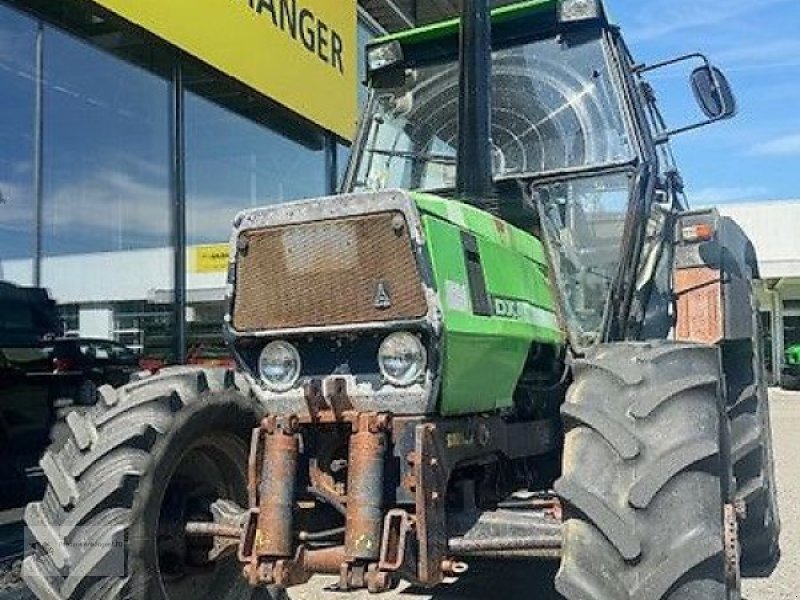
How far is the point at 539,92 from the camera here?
5.11 m

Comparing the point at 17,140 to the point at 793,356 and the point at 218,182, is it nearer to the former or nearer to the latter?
the point at 218,182

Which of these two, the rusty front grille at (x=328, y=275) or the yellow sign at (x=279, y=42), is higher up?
the yellow sign at (x=279, y=42)

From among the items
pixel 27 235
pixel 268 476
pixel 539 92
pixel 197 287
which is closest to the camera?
pixel 268 476

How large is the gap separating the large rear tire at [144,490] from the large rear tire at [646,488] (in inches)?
57.3

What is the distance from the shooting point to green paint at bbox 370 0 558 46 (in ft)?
16.8

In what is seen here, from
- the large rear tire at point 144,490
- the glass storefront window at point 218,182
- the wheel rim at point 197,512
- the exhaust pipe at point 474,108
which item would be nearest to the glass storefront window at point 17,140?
the glass storefront window at point 218,182

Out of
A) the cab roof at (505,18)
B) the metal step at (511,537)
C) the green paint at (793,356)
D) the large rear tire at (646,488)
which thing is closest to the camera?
the large rear tire at (646,488)

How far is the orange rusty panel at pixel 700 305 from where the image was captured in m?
5.18

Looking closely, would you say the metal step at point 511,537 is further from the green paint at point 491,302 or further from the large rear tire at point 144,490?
the large rear tire at point 144,490

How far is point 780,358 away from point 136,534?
1146 inches

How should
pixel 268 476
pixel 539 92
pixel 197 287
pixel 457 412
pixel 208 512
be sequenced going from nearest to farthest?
pixel 268 476 < pixel 457 412 < pixel 208 512 < pixel 539 92 < pixel 197 287

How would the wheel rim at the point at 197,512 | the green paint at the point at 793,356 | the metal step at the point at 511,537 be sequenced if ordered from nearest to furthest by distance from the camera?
the metal step at the point at 511,537 → the wheel rim at the point at 197,512 → the green paint at the point at 793,356

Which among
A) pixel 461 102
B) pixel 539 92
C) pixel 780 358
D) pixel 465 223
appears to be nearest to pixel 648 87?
pixel 539 92

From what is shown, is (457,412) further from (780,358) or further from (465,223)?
(780,358)
